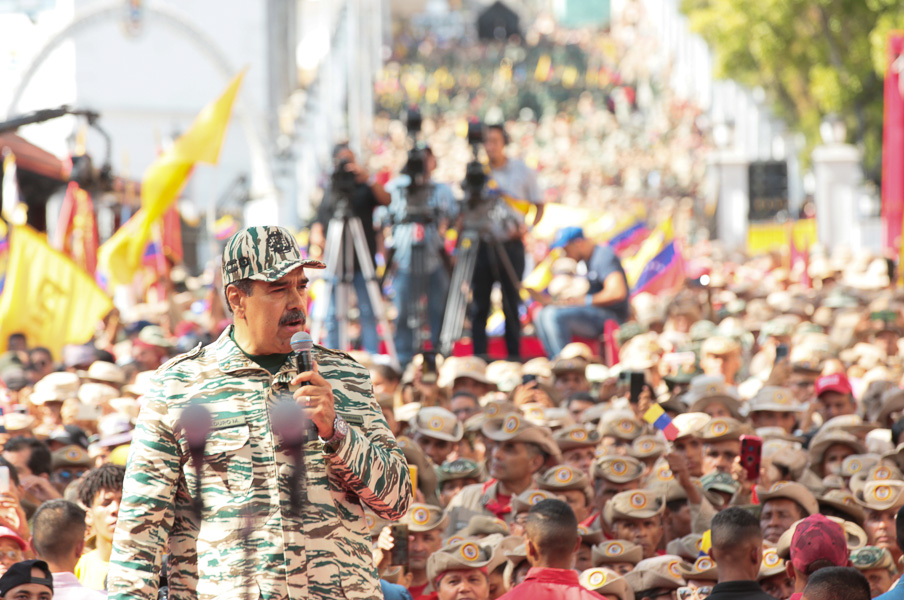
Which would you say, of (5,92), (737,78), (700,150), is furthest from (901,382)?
(700,150)

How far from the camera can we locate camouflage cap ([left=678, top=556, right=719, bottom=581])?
6320 mm

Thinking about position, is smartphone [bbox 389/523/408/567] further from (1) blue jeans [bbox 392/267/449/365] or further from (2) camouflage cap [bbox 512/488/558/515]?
(1) blue jeans [bbox 392/267/449/365]

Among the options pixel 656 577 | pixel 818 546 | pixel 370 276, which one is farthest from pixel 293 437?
pixel 370 276

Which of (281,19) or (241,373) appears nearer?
(241,373)

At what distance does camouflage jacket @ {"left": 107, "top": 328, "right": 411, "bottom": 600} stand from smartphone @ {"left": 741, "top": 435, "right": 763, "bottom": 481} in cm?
362

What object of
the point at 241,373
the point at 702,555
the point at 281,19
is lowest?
the point at 702,555

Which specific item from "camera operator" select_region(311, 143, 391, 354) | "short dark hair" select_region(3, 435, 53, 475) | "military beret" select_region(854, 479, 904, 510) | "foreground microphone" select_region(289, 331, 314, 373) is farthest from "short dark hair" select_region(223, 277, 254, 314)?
"camera operator" select_region(311, 143, 391, 354)

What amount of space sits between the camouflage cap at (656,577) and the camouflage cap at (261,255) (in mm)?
3039

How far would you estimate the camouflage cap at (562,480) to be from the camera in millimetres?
7520

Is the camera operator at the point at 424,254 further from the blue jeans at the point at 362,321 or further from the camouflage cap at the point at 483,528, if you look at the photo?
the camouflage cap at the point at 483,528

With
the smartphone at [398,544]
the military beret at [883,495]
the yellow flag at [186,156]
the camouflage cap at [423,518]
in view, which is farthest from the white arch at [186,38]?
the military beret at [883,495]

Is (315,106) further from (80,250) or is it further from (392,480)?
(392,480)

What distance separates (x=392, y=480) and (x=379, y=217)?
10.3 meters

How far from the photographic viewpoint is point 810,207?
1304 inches
